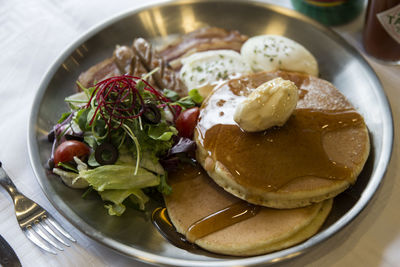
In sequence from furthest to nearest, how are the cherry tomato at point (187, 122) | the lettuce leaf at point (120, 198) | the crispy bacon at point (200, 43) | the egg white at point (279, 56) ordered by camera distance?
the crispy bacon at point (200, 43), the egg white at point (279, 56), the cherry tomato at point (187, 122), the lettuce leaf at point (120, 198)

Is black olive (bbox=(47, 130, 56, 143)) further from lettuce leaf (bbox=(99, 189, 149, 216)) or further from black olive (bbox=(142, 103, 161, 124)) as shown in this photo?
black olive (bbox=(142, 103, 161, 124))

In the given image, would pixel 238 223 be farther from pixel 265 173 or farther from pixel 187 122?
pixel 187 122

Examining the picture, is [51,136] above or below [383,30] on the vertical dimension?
above

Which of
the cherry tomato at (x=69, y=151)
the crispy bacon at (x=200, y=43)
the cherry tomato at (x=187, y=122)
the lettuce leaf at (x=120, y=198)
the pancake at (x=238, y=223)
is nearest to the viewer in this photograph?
the pancake at (x=238, y=223)

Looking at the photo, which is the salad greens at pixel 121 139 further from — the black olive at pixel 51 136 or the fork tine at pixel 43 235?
the fork tine at pixel 43 235

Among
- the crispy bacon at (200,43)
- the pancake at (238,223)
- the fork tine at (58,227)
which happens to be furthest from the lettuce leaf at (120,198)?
the crispy bacon at (200,43)

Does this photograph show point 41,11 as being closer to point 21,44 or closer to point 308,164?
point 21,44

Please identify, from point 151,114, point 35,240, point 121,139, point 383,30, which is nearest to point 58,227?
point 35,240
